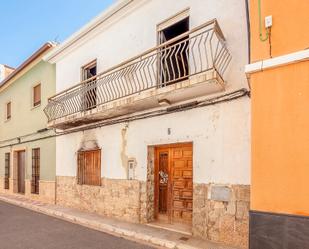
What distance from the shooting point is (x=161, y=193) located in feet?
24.5

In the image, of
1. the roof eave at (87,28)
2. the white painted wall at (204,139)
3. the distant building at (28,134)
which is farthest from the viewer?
the distant building at (28,134)

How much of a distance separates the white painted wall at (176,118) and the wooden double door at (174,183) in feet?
1.27

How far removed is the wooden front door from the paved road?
6.05 meters

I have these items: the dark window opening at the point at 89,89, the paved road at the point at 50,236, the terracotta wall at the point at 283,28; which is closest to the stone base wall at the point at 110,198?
the paved road at the point at 50,236

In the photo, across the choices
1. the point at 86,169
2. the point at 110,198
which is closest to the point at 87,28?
the point at 86,169

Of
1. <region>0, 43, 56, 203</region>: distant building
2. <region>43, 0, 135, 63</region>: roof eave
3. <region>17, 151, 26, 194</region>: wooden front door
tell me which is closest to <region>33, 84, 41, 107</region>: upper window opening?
<region>0, 43, 56, 203</region>: distant building

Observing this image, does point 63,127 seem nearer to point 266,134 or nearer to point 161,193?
point 161,193

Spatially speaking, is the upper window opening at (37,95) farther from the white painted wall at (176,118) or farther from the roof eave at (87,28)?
the white painted wall at (176,118)

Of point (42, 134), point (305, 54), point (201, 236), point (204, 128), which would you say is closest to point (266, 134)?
point (305, 54)

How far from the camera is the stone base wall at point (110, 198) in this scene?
7.64m

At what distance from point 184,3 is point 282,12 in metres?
3.46

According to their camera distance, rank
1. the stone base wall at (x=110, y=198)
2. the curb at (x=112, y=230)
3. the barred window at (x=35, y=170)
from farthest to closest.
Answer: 1. the barred window at (x=35, y=170)
2. the stone base wall at (x=110, y=198)
3. the curb at (x=112, y=230)

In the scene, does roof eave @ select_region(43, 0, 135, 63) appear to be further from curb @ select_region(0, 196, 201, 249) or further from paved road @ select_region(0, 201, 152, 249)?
paved road @ select_region(0, 201, 152, 249)

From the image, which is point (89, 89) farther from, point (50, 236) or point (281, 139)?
point (281, 139)
